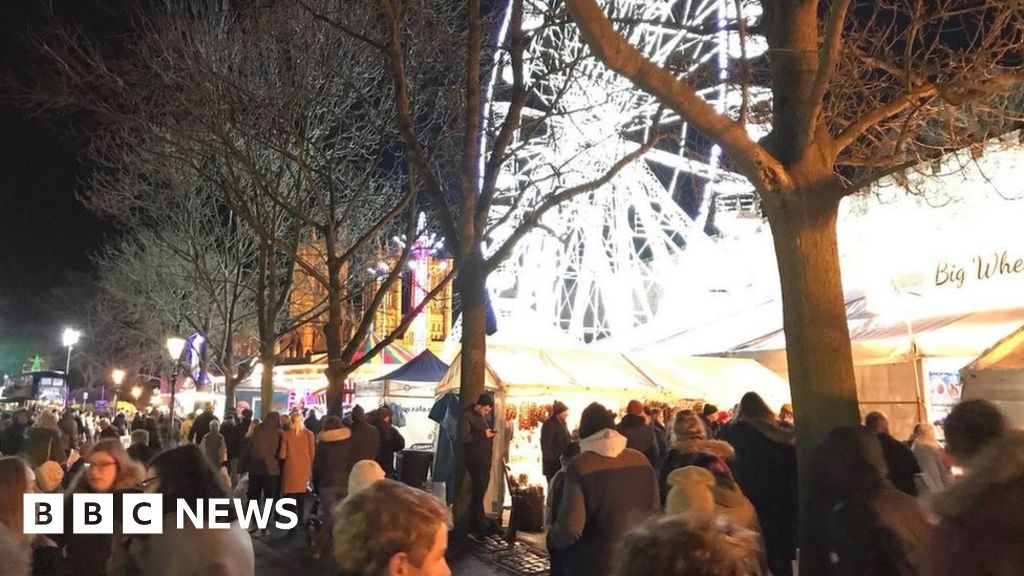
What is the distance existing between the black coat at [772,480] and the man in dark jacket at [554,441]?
4.79 metres

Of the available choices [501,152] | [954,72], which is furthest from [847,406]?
[501,152]

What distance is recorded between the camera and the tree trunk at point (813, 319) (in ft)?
17.4

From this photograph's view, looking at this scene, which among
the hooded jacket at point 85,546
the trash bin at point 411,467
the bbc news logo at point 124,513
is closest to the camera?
the bbc news logo at point 124,513

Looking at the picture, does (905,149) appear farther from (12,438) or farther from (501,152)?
(12,438)

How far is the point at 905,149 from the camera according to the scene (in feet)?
26.4

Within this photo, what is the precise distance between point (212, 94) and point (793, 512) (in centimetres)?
1185

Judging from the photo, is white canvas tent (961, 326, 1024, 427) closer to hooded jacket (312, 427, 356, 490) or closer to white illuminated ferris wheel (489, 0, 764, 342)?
hooded jacket (312, 427, 356, 490)

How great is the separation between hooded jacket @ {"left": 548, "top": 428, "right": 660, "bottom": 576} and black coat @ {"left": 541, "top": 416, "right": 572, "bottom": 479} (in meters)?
6.22

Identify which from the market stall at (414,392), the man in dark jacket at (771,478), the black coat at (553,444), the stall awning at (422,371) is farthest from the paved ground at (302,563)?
the stall awning at (422,371)

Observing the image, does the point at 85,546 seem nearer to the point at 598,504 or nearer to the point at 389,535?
the point at 598,504

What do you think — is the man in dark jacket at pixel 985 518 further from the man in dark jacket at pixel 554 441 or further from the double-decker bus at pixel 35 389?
the double-decker bus at pixel 35 389

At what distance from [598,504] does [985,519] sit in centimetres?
240

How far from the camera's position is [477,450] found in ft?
35.0

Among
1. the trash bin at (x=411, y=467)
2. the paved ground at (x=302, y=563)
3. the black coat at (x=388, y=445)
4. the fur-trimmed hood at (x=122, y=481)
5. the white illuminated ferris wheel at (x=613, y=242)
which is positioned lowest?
the paved ground at (x=302, y=563)
